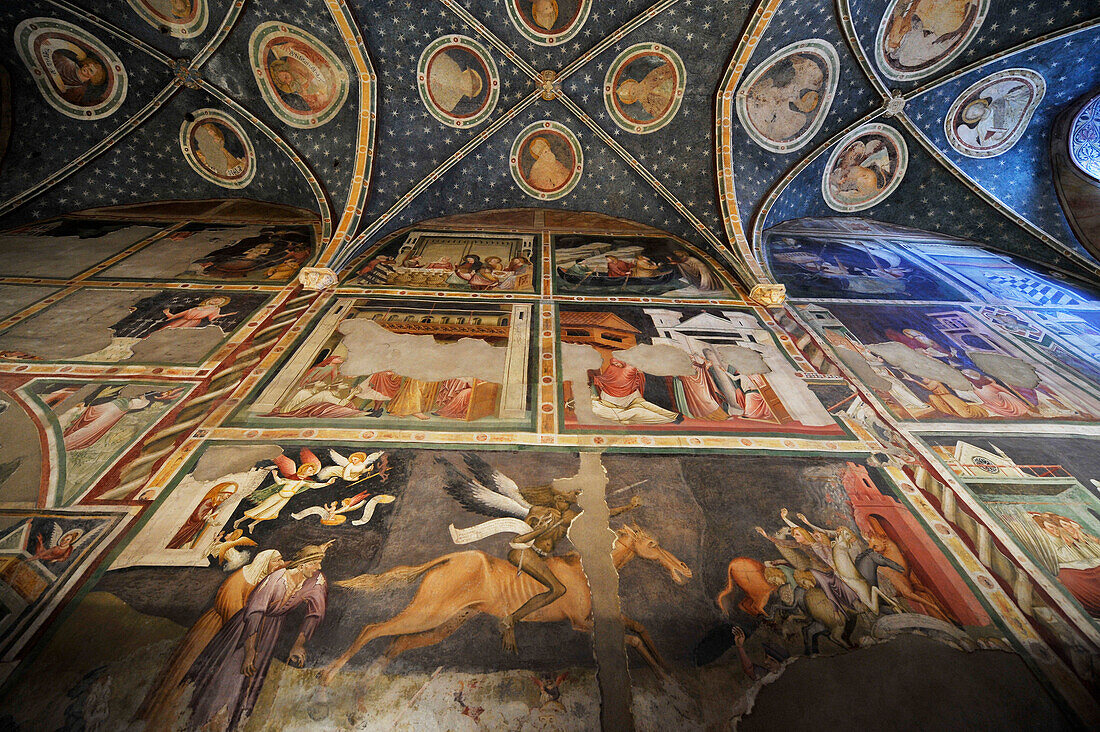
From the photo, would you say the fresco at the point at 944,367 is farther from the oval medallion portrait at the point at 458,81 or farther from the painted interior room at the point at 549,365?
the oval medallion portrait at the point at 458,81

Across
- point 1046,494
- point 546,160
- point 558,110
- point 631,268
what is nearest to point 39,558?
point 631,268

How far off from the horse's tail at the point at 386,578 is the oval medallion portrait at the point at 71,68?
11.8 meters

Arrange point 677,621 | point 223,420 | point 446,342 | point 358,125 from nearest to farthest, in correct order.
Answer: point 677,621 < point 223,420 < point 446,342 < point 358,125

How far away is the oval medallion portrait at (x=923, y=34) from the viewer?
838 cm

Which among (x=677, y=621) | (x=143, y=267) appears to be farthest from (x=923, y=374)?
(x=143, y=267)

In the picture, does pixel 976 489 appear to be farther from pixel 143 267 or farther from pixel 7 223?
pixel 7 223

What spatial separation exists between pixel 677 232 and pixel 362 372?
7.29 m

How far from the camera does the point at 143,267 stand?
8.26 m

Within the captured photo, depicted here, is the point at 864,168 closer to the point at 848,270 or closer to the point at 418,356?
the point at 848,270

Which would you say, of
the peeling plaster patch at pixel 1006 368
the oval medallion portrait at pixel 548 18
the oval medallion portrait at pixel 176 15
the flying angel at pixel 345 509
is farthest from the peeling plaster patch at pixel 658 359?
the oval medallion portrait at pixel 176 15

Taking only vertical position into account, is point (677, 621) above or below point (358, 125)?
below

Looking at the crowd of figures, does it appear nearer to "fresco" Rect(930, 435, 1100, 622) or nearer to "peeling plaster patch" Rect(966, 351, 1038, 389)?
"fresco" Rect(930, 435, 1100, 622)

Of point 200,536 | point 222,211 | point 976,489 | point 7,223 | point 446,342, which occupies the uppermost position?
point 222,211

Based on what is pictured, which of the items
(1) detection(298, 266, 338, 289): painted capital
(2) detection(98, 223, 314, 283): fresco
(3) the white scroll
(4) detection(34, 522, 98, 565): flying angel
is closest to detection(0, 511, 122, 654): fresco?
(4) detection(34, 522, 98, 565): flying angel
